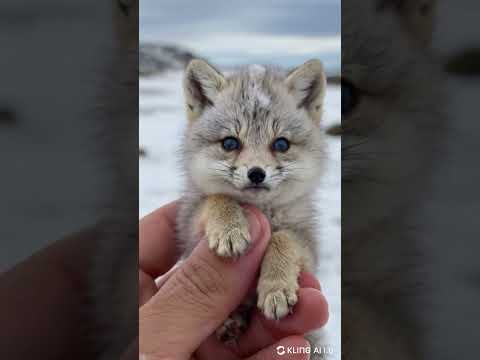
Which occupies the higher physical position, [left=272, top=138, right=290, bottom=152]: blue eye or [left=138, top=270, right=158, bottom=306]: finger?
[left=272, top=138, right=290, bottom=152]: blue eye

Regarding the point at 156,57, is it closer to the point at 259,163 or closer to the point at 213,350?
the point at 259,163

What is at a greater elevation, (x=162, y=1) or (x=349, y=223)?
(x=162, y=1)

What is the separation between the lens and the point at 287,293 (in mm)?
928

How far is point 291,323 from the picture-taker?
3.08ft

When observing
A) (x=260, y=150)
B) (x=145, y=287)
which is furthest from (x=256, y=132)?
(x=145, y=287)

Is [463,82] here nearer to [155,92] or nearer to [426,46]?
[426,46]

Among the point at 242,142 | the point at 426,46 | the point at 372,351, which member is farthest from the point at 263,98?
the point at 372,351

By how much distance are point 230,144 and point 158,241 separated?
294 millimetres

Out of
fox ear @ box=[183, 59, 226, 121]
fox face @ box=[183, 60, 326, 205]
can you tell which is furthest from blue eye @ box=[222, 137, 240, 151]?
fox ear @ box=[183, 59, 226, 121]

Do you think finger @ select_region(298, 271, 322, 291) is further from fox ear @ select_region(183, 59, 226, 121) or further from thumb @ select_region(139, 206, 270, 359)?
fox ear @ select_region(183, 59, 226, 121)

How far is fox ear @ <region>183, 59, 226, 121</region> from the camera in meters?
1.02

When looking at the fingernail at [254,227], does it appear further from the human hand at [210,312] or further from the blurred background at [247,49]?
the blurred background at [247,49]

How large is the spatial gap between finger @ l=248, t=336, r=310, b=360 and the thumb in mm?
101

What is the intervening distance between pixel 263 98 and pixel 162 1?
0.87 feet
